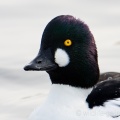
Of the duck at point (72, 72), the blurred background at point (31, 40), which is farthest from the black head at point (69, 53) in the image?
the blurred background at point (31, 40)

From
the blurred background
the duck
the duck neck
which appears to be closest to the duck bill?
the duck

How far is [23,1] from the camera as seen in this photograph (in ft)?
39.5

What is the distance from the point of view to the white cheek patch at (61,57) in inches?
297

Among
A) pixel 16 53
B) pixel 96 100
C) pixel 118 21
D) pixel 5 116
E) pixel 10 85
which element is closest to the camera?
pixel 96 100

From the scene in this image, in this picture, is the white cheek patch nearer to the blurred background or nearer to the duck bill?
the duck bill

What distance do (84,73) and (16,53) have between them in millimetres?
3087

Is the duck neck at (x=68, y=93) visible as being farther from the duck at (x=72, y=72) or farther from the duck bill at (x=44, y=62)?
the duck bill at (x=44, y=62)

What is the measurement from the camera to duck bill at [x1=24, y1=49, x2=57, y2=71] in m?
7.50

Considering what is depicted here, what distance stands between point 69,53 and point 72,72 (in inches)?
7.3

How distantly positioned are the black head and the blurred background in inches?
62.2

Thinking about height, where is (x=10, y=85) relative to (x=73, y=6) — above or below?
below

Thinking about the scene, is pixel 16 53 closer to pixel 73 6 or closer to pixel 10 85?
pixel 10 85

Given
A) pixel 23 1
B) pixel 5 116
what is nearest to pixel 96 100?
pixel 5 116

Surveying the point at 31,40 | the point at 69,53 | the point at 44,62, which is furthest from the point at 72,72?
the point at 31,40
